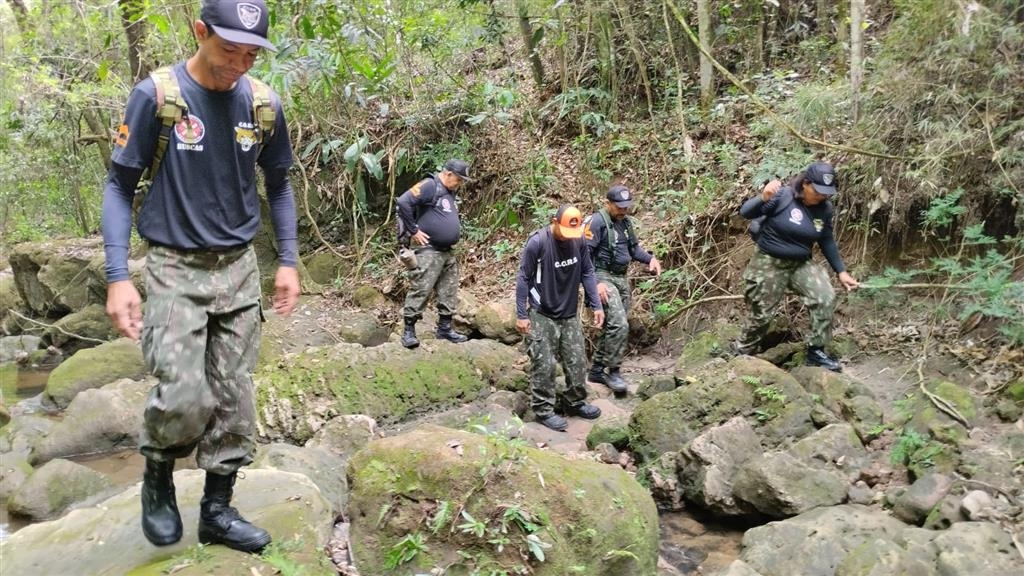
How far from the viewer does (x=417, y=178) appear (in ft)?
43.8

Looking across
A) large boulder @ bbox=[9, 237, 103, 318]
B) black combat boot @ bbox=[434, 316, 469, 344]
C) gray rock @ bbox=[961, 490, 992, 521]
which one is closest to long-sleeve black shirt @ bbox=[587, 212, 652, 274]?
black combat boot @ bbox=[434, 316, 469, 344]

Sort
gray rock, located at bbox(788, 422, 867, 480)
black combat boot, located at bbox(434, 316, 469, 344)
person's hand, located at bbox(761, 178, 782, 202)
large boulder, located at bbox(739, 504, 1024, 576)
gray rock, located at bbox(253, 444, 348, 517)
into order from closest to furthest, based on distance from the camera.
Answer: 1. large boulder, located at bbox(739, 504, 1024, 576)
2. gray rock, located at bbox(253, 444, 348, 517)
3. gray rock, located at bbox(788, 422, 867, 480)
4. person's hand, located at bbox(761, 178, 782, 202)
5. black combat boot, located at bbox(434, 316, 469, 344)

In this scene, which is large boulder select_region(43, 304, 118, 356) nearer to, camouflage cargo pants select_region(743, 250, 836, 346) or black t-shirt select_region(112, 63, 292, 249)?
camouflage cargo pants select_region(743, 250, 836, 346)

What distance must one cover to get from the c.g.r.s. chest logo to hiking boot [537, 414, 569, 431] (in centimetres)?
466

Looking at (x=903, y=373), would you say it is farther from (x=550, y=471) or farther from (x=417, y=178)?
(x=417, y=178)

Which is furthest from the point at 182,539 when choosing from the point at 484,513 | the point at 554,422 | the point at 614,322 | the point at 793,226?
the point at 793,226

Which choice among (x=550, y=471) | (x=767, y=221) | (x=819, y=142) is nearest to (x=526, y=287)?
(x=767, y=221)

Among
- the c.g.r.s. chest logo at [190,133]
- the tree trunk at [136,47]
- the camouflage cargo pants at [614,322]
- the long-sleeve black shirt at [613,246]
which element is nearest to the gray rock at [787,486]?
the camouflage cargo pants at [614,322]

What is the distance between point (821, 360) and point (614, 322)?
204 cm

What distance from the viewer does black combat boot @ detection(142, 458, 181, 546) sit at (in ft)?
9.21

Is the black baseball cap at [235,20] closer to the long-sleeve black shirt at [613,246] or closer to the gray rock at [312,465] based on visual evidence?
the gray rock at [312,465]

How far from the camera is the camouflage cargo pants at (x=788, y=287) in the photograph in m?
6.74

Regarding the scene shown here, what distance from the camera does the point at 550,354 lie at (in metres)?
6.55

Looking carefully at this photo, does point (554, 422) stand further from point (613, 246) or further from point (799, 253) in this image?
point (799, 253)
